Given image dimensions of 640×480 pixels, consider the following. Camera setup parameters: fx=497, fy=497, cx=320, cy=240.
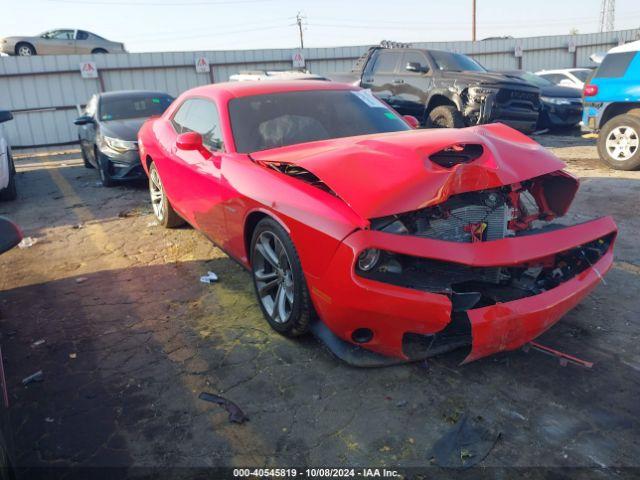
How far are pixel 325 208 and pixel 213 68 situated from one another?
642 inches

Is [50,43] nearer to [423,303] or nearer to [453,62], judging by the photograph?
[453,62]

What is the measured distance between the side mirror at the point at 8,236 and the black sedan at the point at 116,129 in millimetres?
5641

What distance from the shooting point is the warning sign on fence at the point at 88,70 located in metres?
15.7

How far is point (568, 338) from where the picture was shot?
9.91 ft

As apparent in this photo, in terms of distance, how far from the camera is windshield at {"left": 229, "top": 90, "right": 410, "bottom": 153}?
3703mm

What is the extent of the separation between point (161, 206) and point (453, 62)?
6.79 metres

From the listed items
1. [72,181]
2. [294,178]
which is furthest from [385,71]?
[294,178]

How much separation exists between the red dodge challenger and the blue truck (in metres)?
4.95

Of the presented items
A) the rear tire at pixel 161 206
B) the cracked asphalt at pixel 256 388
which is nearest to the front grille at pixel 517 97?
the cracked asphalt at pixel 256 388

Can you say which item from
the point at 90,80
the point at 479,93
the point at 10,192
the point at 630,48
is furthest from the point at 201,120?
the point at 90,80

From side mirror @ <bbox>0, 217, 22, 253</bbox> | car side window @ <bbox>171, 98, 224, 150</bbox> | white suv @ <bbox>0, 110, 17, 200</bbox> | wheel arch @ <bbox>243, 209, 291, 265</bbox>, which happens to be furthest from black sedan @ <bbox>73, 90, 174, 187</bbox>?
side mirror @ <bbox>0, 217, 22, 253</bbox>

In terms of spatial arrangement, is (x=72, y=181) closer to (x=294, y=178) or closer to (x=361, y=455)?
(x=294, y=178)

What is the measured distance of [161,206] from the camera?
573cm

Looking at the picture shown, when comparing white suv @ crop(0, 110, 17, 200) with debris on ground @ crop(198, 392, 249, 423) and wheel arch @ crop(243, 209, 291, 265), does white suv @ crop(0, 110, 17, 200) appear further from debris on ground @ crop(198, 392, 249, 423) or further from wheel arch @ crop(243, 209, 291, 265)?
debris on ground @ crop(198, 392, 249, 423)
